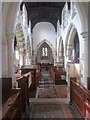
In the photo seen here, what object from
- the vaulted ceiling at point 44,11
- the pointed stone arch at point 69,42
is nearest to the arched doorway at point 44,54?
the vaulted ceiling at point 44,11

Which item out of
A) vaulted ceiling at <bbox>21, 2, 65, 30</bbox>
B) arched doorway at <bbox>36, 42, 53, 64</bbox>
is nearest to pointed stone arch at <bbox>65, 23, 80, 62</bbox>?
vaulted ceiling at <bbox>21, 2, 65, 30</bbox>

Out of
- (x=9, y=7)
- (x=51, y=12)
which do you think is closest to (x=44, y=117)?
(x=9, y=7)

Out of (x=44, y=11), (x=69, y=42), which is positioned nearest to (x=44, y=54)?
(x=44, y=11)

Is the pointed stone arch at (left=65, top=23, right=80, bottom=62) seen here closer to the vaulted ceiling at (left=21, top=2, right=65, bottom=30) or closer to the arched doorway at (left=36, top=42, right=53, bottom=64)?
the vaulted ceiling at (left=21, top=2, right=65, bottom=30)

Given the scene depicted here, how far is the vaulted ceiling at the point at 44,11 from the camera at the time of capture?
744 inches

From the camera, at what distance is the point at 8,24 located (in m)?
7.47

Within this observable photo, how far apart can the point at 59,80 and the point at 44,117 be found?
30.2 ft

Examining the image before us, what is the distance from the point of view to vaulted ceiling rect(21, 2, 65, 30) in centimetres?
1889

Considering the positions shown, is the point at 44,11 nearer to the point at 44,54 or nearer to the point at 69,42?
the point at 69,42

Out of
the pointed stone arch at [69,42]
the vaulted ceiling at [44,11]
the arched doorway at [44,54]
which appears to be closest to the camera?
the pointed stone arch at [69,42]

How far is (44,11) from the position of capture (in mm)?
21344

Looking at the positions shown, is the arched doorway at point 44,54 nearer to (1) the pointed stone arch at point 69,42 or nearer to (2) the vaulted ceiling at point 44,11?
(2) the vaulted ceiling at point 44,11

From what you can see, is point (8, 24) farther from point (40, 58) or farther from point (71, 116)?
point (40, 58)

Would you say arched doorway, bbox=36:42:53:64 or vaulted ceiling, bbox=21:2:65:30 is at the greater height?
vaulted ceiling, bbox=21:2:65:30
